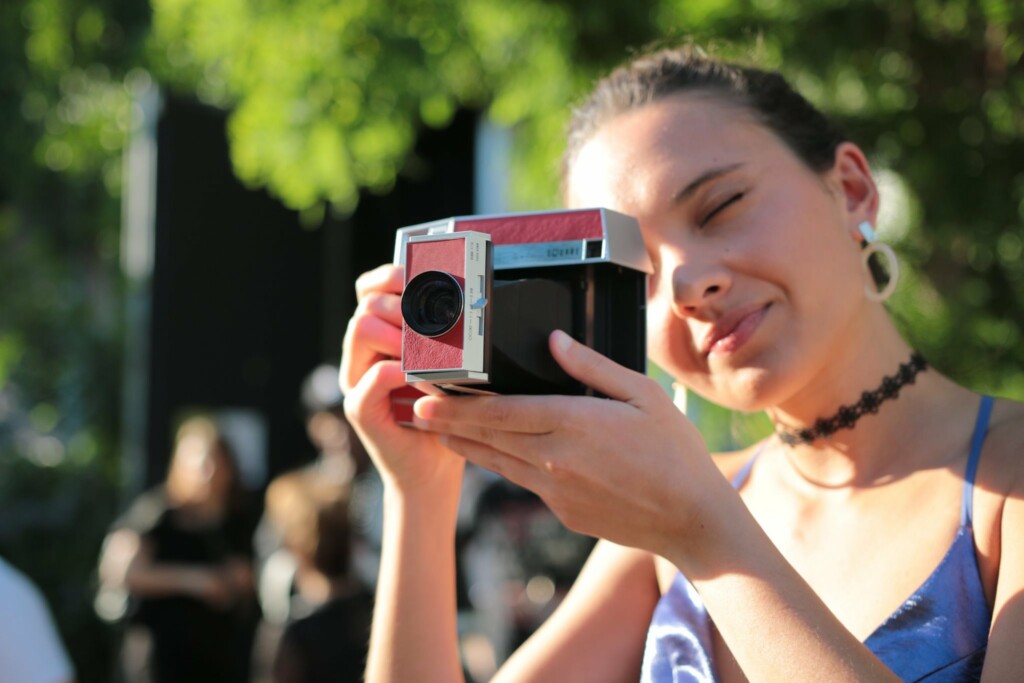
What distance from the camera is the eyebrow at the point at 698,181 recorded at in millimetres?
1624

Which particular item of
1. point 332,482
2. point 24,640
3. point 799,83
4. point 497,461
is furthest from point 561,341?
point 332,482

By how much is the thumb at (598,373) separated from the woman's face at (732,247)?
0.70ft

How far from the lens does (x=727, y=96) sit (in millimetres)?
1729

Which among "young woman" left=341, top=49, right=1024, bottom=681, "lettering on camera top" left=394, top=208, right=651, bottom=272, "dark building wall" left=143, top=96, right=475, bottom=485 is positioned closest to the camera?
"young woman" left=341, top=49, right=1024, bottom=681

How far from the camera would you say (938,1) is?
301 centimetres

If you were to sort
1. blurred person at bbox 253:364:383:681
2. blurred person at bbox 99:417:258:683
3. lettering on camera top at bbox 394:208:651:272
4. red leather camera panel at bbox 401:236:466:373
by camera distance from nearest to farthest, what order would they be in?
red leather camera panel at bbox 401:236:466:373, lettering on camera top at bbox 394:208:651:272, blurred person at bbox 253:364:383:681, blurred person at bbox 99:417:258:683

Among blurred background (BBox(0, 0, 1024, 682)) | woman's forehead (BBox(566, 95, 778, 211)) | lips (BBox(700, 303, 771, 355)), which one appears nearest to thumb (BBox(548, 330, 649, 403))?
lips (BBox(700, 303, 771, 355))

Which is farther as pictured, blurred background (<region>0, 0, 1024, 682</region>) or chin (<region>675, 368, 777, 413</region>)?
blurred background (<region>0, 0, 1024, 682</region>)

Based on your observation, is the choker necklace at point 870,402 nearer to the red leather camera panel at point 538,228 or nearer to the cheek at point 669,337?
the cheek at point 669,337

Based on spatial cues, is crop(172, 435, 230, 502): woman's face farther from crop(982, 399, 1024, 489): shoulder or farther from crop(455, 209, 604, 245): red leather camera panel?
crop(982, 399, 1024, 489): shoulder

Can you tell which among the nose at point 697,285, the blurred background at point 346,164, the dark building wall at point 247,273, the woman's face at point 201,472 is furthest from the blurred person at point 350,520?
the nose at point 697,285

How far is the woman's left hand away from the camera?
139 cm

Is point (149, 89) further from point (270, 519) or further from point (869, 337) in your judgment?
point (869, 337)

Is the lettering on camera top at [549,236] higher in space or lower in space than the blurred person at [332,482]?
higher
